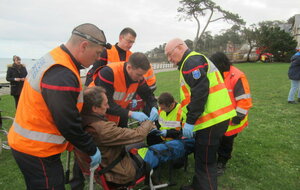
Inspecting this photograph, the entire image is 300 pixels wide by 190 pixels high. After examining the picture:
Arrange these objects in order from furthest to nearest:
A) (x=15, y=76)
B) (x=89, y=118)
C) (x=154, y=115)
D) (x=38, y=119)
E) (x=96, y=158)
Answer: (x=15, y=76), (x=154, y=115), (x=89, y=118), (x=96, y=158), (x=38, y=119)

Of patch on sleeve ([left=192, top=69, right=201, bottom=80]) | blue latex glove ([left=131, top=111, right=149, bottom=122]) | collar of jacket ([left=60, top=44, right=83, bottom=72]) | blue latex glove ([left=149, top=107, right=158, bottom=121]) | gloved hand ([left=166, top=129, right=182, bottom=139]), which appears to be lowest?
gloved hand ([left=166, top=129, right=182, bottom=139])

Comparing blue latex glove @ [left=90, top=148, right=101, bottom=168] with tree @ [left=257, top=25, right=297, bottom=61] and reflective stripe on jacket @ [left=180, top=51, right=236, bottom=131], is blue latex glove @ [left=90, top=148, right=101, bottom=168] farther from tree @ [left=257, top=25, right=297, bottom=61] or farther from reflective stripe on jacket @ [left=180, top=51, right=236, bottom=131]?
tree @ [left=257, top=25, right=297, bottom=61]

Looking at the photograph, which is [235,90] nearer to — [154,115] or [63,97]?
[154,115]

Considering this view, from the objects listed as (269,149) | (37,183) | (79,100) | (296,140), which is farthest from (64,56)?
(296,140)

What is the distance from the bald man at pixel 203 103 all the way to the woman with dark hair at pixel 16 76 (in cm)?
623

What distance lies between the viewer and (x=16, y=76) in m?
7.05

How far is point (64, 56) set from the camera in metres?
1.67

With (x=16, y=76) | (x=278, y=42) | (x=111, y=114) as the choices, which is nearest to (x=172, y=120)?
(x=111, y=114)

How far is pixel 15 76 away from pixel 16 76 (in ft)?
0.09

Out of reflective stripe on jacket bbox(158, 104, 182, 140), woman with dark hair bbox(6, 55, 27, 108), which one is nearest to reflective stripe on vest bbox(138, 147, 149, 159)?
reflective stripe on jacket bbox(158, 104, 182, 140)

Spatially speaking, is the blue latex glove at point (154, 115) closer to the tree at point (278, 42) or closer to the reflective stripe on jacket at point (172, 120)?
the reflective stripe on jacket at point (172, 120)

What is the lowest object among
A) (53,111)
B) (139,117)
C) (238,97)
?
(139,117)

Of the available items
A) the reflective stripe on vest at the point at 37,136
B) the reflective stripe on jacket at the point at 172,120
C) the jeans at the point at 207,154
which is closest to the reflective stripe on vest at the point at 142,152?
the jeans at the point at 207,154

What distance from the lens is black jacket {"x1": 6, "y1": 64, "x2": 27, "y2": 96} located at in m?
6.93
